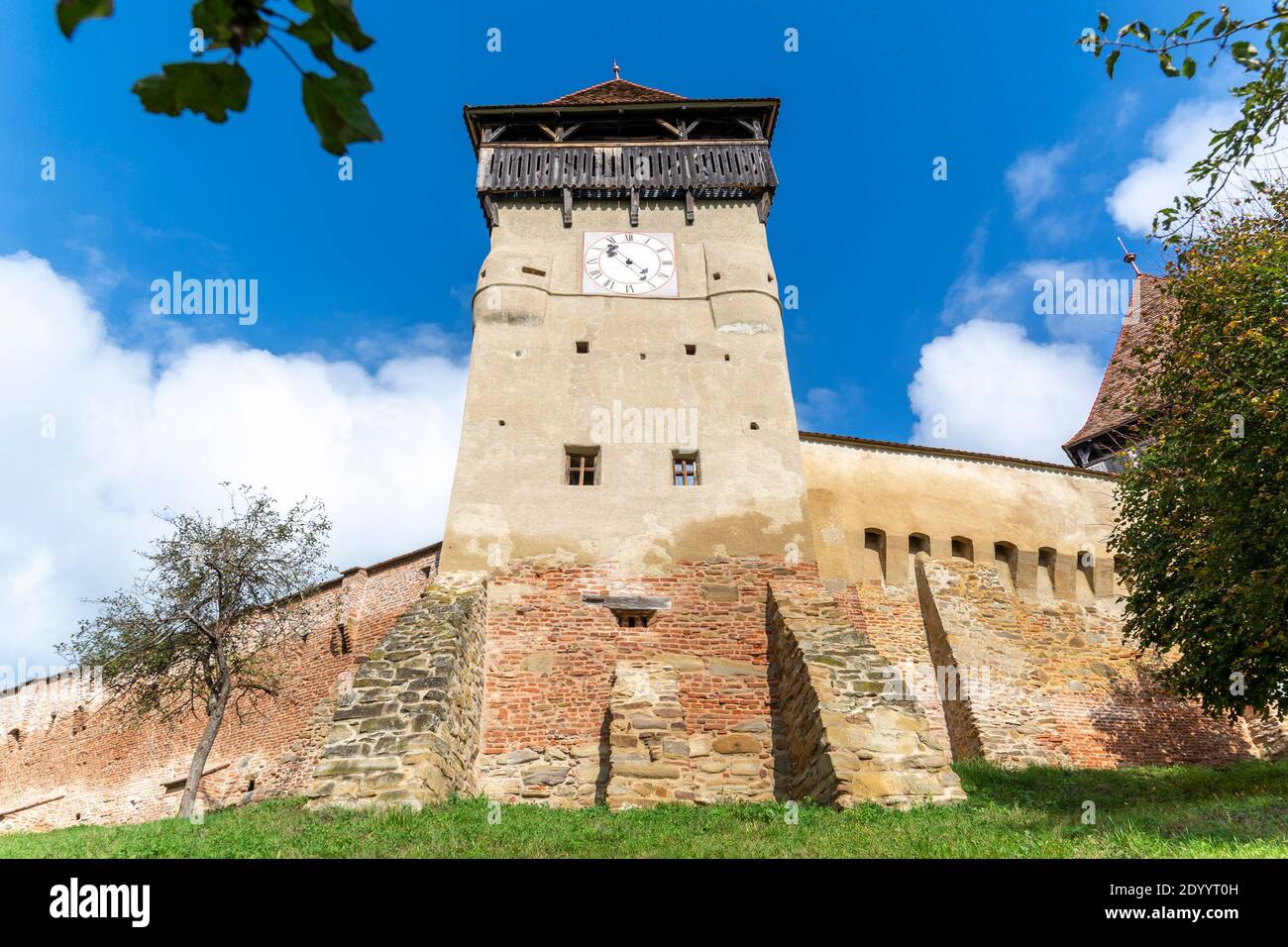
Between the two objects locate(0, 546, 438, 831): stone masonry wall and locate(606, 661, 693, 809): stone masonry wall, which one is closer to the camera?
locate(606, 661, 693, 809): stone masonry wall

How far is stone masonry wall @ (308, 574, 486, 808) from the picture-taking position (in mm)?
9586

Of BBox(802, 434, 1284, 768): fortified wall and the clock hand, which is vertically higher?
the clock hand

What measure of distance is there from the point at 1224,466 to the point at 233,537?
58.2 feet

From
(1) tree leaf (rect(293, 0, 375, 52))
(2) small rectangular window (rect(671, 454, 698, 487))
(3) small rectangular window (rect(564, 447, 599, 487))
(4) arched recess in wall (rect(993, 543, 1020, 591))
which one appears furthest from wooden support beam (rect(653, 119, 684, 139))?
(1) tree leaf (rect(293, 0, 375, 52))

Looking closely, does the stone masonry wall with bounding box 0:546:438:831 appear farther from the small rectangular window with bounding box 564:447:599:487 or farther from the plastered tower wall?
the small rectangular window with bounding box 564:447:599:487

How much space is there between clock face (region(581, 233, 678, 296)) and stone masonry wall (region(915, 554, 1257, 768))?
7787mm

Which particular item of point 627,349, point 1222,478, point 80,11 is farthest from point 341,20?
point 627,349

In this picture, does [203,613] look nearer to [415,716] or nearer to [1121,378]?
[415,716]

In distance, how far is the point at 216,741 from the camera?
20.1 metres

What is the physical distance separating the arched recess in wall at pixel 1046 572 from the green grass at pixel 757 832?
6.49 meters

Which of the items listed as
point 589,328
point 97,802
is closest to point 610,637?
point 589,328

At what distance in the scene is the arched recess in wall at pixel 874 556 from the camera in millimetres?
16859

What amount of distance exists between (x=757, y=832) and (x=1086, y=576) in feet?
41.9
